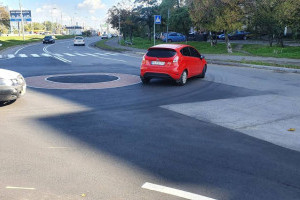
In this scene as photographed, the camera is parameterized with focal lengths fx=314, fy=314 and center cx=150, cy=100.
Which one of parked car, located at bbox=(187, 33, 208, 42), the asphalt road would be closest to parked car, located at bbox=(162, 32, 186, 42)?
parked car, located at bbox=(187, 33, 208, 42)

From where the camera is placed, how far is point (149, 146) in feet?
18.5

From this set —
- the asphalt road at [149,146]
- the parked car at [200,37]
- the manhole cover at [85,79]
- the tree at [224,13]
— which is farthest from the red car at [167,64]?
the parked car at [200,37]

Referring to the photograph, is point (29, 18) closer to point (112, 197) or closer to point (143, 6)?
point (143, 6)

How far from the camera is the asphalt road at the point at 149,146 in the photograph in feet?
13.5

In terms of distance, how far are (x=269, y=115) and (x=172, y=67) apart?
4939mm

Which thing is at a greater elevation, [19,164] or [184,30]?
[184,30]

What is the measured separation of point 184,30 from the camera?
42188 millimetres

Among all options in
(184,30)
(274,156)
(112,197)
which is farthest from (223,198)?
(184,30)

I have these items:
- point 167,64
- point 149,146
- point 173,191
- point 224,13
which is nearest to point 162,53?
point 167,64

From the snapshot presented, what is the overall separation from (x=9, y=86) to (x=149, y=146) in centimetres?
494

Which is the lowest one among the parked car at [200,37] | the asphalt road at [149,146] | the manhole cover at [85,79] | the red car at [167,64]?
the asphalt road at [149,146]

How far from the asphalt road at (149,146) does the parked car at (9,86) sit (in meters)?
0.37

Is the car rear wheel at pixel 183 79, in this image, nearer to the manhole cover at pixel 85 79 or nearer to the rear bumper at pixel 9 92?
the manhole cover at pixel 85 79

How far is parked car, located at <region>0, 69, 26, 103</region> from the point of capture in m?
8.43
